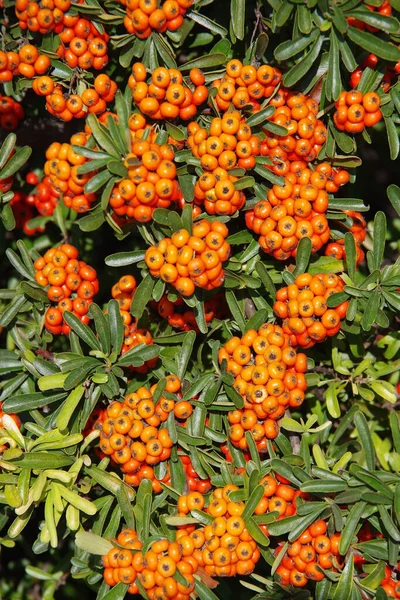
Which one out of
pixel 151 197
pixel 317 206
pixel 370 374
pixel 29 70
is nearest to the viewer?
pixel 151 197

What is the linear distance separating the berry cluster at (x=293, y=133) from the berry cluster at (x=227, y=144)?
131 millimetres

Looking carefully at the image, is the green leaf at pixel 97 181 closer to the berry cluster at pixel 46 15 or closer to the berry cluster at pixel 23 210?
the berry cluster at pixel 46 15

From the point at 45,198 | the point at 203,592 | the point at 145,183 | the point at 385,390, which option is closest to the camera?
the point at 145,183

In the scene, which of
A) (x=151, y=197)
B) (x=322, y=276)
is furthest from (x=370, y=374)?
(x=151, y=197)

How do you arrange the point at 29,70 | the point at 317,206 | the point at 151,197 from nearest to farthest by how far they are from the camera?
the point at 151,197, the point at 317,206, the point at 29,70

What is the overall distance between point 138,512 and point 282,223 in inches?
49.8

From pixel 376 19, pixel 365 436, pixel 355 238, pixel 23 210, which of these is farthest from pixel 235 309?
pixel 23 210

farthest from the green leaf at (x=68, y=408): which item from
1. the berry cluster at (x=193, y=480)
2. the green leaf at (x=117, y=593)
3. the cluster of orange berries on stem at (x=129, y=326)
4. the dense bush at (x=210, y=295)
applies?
the green leaf at (x=117, y=593)

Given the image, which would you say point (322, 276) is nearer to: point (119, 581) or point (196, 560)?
point (196, 560)

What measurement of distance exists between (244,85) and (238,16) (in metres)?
0.29

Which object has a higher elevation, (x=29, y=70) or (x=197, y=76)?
(x=197, y=76)

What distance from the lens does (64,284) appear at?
2939 millimetres

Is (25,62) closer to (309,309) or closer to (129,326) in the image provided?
(129,326)

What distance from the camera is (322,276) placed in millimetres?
2660
